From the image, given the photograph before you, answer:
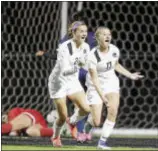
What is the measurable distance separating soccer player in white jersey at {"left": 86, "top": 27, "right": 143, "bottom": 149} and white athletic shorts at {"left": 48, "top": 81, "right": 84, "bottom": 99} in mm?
155

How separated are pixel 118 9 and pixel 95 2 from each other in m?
0.36

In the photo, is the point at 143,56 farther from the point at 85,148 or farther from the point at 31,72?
the point at 85,148

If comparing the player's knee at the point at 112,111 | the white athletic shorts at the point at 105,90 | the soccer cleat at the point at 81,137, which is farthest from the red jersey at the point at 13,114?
the player's knee at the point at 112,111

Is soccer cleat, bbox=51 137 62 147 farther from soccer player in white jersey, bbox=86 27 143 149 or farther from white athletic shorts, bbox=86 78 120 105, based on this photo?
white athletic shorts, bbox=86 78 120 105

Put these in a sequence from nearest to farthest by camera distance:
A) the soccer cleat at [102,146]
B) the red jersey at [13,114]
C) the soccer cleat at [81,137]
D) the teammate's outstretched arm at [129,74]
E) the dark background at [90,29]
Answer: the soccer cleat at [102,146] < the teammate's outstretched arm at [129,74] < the soccer cleat at [81,137] < the red jersey at [13,114] < the dark background at [90,29]

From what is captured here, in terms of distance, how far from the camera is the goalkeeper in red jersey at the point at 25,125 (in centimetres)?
832

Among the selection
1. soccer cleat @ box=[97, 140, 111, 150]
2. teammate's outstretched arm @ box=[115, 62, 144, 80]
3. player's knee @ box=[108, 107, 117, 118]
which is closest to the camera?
soccer cleat @ box=[97, 140, 111, 150]

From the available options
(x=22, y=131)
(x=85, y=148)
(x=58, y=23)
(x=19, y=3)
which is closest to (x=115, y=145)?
(x=85, y=148)

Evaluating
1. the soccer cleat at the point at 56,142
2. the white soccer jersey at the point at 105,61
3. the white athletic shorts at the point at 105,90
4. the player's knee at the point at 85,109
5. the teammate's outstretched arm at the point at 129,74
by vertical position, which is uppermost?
the white soccer jersey at the point at 105,61

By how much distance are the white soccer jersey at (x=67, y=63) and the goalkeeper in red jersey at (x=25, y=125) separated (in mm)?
1296

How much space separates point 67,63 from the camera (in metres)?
6.99

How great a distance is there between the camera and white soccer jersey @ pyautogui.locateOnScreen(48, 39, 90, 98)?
6992 millimetres

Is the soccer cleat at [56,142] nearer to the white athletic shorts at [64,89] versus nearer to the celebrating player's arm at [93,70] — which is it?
the white athletic shorts at [64,89]

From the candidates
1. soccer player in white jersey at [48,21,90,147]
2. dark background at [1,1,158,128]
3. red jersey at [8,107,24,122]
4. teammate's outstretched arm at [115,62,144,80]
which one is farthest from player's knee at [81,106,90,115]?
dark background at [1,1,158,128]
